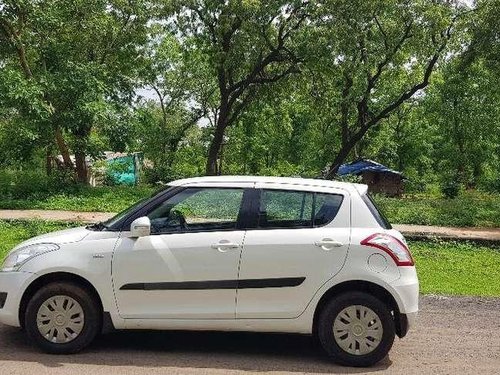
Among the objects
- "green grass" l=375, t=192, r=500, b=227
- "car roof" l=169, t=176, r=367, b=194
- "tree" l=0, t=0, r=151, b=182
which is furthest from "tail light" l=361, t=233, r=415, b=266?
"tree" l=0, t=0, r=151, b=182

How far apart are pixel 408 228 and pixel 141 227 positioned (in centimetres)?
1033

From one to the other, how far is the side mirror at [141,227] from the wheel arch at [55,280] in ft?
2.09

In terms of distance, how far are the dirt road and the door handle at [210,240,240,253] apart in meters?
1.02

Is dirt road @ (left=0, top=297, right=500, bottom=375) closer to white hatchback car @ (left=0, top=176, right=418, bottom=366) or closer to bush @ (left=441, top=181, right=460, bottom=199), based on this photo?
white hatchback car @ (left=0, top=176, right=418, bottom=366)

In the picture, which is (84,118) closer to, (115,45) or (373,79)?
(115,45)

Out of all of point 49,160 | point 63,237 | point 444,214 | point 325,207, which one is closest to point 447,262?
point 444,214

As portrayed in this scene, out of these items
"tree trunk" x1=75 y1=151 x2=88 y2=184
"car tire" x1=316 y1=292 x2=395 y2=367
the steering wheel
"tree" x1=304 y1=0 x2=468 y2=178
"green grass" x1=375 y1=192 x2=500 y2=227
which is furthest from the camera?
"tree" x1=304 y1=0 x2=468 y2=178

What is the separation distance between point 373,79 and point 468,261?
18248 mm

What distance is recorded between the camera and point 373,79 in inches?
1142

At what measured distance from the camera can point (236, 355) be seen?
Answer: 5.80 meters

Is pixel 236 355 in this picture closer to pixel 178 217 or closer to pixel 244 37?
pixel 178 217

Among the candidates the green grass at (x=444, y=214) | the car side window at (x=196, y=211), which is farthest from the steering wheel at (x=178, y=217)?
the green grass at (x=444, y=214)

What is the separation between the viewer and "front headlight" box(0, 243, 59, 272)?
18.7ft

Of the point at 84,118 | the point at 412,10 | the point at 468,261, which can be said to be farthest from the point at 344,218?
the point at 412,10
